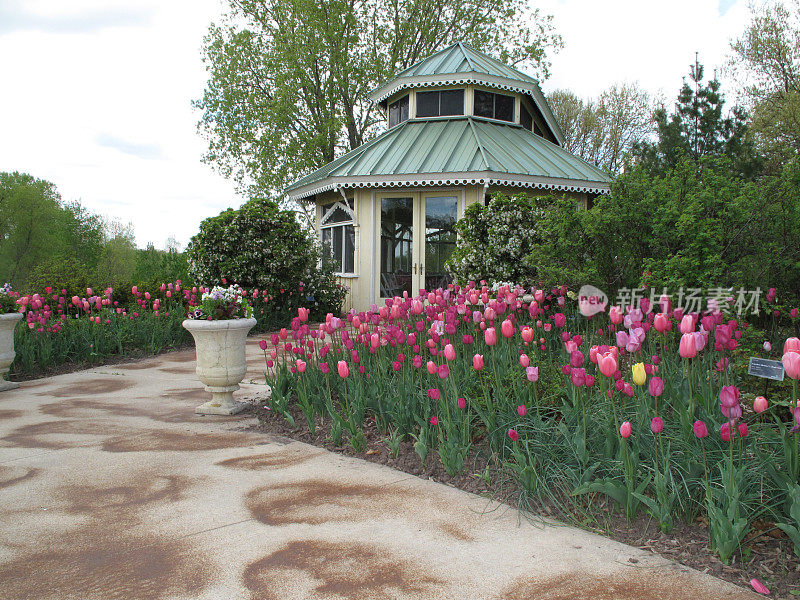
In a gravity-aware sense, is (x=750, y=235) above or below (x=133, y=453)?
above

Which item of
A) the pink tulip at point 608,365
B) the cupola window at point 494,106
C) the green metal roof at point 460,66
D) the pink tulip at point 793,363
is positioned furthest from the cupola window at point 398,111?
the pink tulip at point 793,363

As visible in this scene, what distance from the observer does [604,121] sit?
30.5 metres

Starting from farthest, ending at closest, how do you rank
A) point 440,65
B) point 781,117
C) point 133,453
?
1. point 781,117
2. point 440,65
3. point 133,453

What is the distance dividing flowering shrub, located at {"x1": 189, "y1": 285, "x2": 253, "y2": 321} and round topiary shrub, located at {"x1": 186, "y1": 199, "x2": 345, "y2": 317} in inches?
243

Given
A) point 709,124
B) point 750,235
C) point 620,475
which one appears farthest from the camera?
point 709,124

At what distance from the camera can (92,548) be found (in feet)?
9.07

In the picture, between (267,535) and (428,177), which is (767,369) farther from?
(428,177)

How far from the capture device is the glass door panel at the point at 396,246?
14.3 meters

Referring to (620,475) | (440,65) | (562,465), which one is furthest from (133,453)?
(440,65)

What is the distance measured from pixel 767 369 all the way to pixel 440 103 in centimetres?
1473

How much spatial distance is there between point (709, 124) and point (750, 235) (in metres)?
12.0

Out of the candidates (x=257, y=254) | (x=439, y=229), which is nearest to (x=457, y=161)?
(x=439, y=229)

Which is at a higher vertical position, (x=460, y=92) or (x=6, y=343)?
(x=460, y=92)

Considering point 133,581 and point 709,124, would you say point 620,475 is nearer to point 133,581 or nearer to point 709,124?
point 133,581
